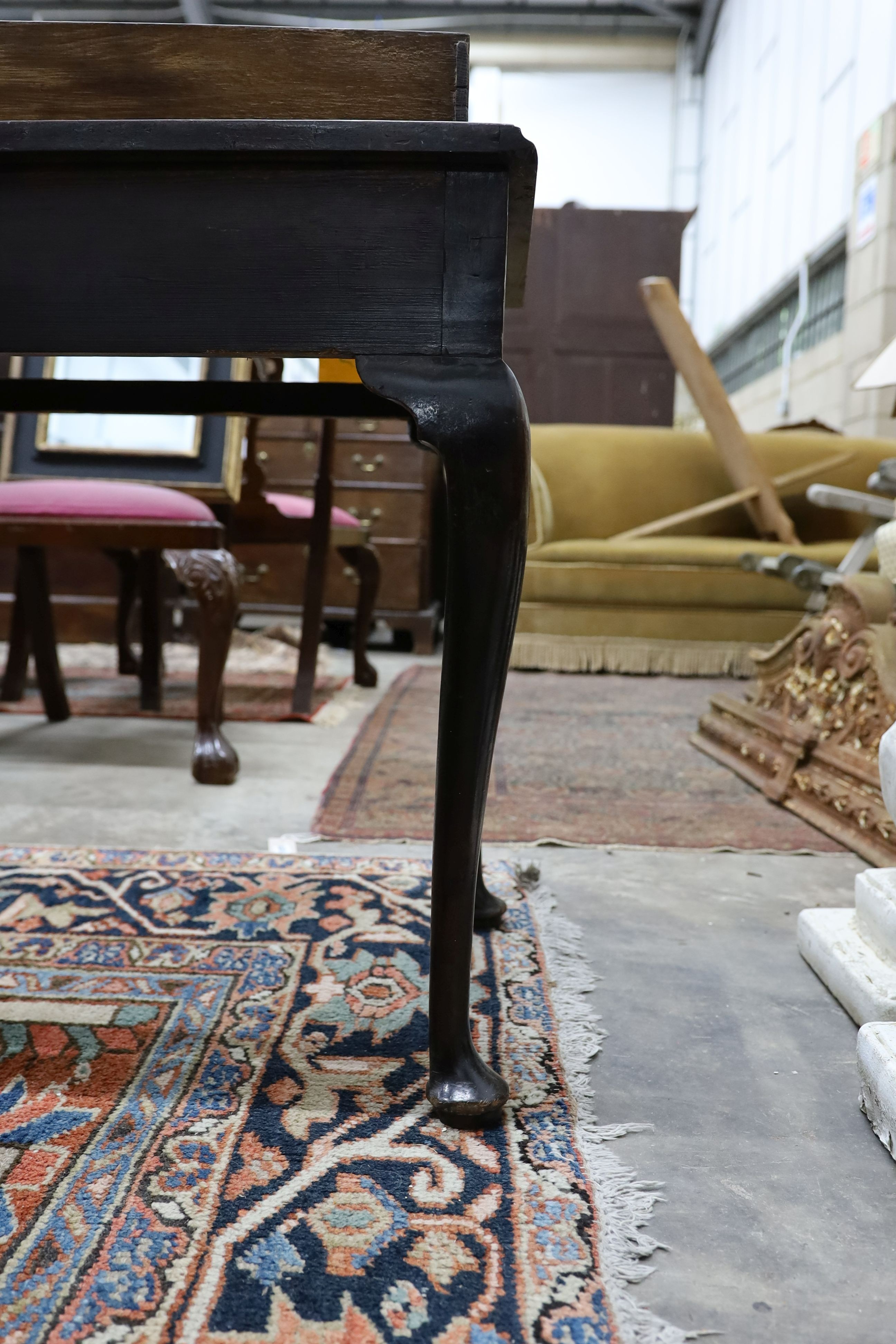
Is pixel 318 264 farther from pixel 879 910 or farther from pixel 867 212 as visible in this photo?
pixel 867 212

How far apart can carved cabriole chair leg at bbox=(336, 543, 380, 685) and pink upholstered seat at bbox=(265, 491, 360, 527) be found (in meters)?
0.12

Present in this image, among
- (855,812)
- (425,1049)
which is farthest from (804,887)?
(425,1049)

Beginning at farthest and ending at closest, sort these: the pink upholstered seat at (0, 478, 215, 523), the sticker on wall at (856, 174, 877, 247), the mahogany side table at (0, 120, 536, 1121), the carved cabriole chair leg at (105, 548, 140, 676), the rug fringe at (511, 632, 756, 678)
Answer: the sticker on wall at (856, 174, 877, 247)
the rug fringe at (511, 632, 756, 678)
the carved cabriole chair leg at (105, 548, 140, 676)
the pink upholstered seat at (0, 478, 215, 523)
the mahogany side table at (0, 120, 536, 1121)

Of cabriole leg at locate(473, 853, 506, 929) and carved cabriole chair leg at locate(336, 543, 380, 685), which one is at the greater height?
carved cabriole chair leg at locate(336, 543, 380, 685)

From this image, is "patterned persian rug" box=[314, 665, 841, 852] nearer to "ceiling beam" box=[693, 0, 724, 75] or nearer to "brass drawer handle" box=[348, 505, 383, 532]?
"brass drawer handle" box=[348, 505, 383, 532]

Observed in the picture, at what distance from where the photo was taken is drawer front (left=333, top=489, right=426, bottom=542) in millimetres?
3926

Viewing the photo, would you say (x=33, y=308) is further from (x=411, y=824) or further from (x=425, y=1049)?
(x=411, y=824)

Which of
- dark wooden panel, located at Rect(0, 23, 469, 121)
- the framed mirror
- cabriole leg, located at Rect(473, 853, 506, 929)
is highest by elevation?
the framed mirror

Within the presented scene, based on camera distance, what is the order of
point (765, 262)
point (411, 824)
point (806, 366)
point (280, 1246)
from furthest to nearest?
point (765, 262) → point (806, 366) → point (411, 824) → point (280, 1246)

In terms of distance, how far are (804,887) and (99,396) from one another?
102 centimetres

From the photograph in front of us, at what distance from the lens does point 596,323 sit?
630cm

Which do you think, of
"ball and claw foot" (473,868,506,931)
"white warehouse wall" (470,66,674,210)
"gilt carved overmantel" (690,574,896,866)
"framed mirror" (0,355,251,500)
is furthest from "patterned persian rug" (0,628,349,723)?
"white warehouse wall" (470,66,674,210)

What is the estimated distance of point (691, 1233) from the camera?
596 millimetres

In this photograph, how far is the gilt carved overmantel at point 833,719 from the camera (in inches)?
58.9
